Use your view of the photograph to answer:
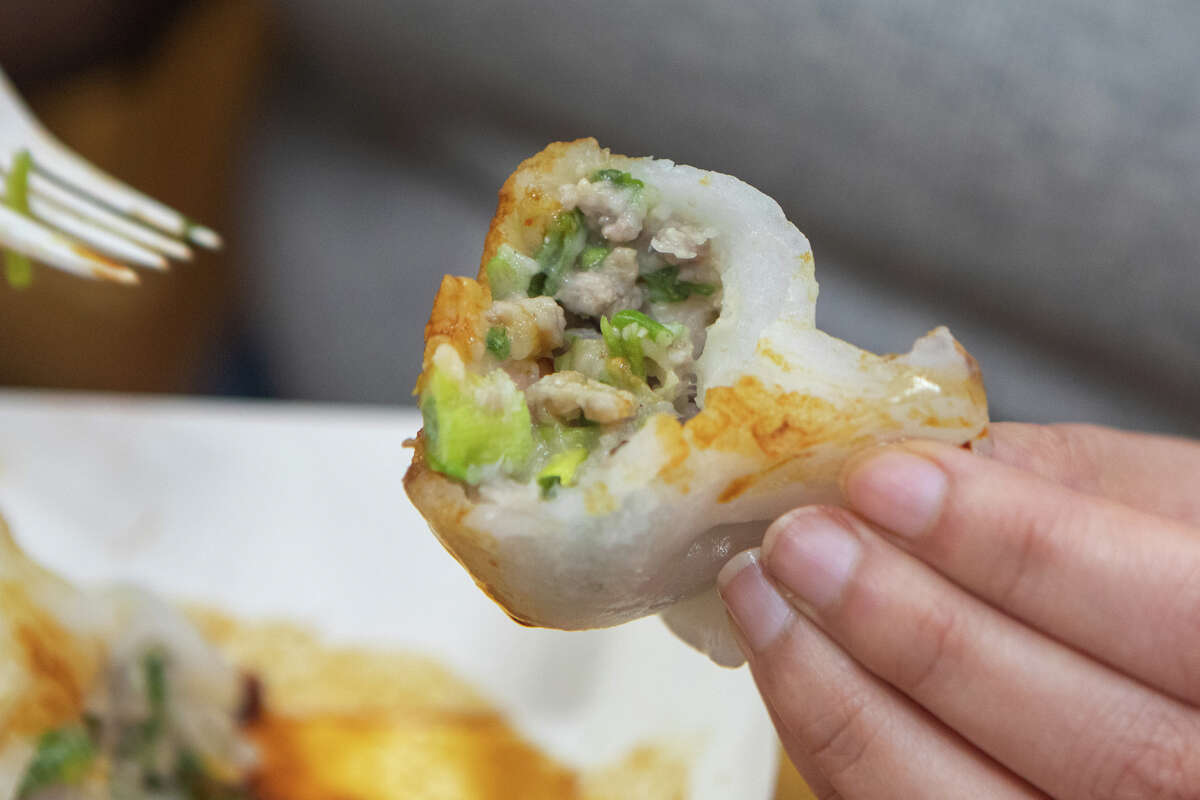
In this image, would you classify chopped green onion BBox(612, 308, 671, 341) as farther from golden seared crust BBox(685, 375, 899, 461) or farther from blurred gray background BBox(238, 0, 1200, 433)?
blurred gray background BBox(238, 0, 1200, 433)

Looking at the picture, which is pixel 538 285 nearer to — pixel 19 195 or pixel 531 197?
pixel 531 197

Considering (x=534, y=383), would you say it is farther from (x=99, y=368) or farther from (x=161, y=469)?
(x=99, y=368)

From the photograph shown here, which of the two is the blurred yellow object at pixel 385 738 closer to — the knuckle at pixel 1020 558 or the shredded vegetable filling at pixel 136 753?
the shredded vegetable filling at pixel 136 753

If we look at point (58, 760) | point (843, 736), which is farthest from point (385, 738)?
point (843, 736)

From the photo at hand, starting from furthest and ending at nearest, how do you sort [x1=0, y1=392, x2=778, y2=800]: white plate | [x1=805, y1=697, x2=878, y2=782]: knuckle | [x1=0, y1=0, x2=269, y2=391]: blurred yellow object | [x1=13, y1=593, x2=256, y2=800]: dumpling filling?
[x1=0, y1=0, x2=269, y2=391]: blurred yellow object, [x1=0, y1=392, x2=778, y2=800]: white plate, [x1=13, y1=593, x2=256, y2=800]: dumpling filling, [x1=805, y1=697, x2=878, y2=782]: knuckle

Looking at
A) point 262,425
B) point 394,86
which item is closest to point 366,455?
point 262,425

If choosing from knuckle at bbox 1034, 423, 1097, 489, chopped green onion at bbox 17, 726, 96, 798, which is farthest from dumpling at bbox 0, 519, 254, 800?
knuckle at bbox 1034, 423, 1097, 489

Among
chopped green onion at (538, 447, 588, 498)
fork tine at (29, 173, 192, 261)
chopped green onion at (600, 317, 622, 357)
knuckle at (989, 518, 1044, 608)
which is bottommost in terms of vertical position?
fork tine at (29, 173, 192, 261)
